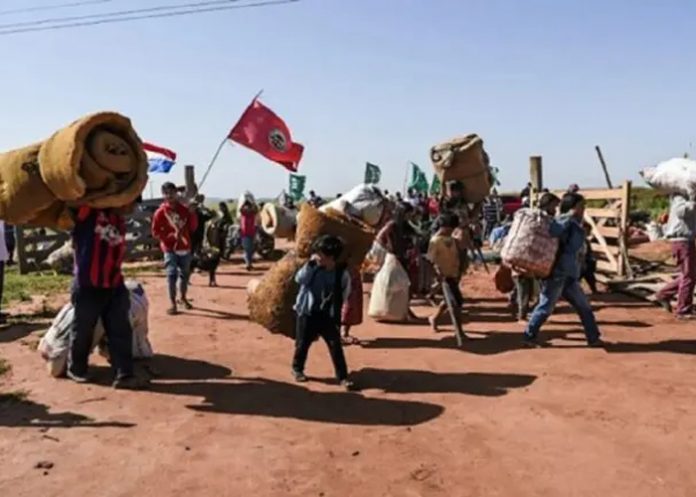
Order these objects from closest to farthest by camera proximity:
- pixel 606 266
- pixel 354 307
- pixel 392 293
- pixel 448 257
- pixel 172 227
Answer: pixel 354 307, pixel 448 257, pixel 392 293, pixel 172 227, pixel 606 266

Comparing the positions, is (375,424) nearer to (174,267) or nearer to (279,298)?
(279,298)

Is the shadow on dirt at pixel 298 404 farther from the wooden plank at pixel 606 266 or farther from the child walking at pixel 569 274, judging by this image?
the wooden plank at pixel 606 266

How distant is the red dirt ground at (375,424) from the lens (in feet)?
14.7

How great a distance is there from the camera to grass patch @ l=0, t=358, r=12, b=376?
710 centimetres

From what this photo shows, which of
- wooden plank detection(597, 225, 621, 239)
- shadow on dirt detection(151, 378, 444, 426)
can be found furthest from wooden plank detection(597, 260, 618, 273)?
shadow on dirt detection(151, 378, 444, 426)

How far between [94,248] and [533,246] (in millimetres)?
4495

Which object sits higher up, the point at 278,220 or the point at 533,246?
the point at 278,220

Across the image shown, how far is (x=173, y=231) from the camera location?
10.1 metres

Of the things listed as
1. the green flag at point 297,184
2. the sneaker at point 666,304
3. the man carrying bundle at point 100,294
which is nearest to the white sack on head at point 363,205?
the man carrying bundle at point 100,294

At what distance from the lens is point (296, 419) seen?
567 centimetres

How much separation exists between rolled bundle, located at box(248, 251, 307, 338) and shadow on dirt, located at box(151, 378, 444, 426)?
111cm

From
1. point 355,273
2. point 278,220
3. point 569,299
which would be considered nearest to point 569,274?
point 569,299

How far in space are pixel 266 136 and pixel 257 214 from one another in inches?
93.1

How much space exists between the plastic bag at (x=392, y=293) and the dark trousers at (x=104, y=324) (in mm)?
3876
